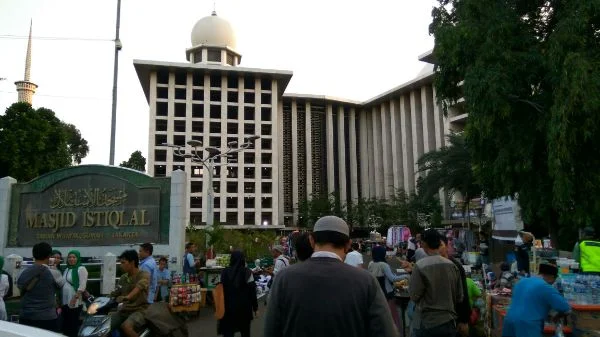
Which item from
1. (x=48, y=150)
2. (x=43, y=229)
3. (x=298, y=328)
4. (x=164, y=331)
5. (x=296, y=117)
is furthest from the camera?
(x=296, y=117)

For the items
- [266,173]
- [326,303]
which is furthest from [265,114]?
[326,303]

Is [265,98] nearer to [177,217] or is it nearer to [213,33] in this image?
[213,33]

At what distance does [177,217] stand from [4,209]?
18.1 feet

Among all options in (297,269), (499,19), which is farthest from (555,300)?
(499,19)

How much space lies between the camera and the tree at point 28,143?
32062mm

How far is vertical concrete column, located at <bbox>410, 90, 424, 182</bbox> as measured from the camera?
59.5m

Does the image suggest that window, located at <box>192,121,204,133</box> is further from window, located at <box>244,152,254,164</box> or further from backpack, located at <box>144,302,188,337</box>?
backpack, located at <box>144,302,188,337</box>

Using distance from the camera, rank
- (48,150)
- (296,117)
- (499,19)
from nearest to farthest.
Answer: (499,19) → (48,150) → (296,117)

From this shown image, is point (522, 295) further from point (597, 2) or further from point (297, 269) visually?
point (597, 2)

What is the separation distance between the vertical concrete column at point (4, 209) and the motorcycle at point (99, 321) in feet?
32.2

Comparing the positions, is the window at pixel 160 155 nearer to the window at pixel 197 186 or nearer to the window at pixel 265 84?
the window at pixel 197 186

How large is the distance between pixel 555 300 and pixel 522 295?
0.28m

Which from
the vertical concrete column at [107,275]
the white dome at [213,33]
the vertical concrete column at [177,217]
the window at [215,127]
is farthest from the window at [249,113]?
the vertical concrete column at [107,275]

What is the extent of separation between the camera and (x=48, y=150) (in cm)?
3434
